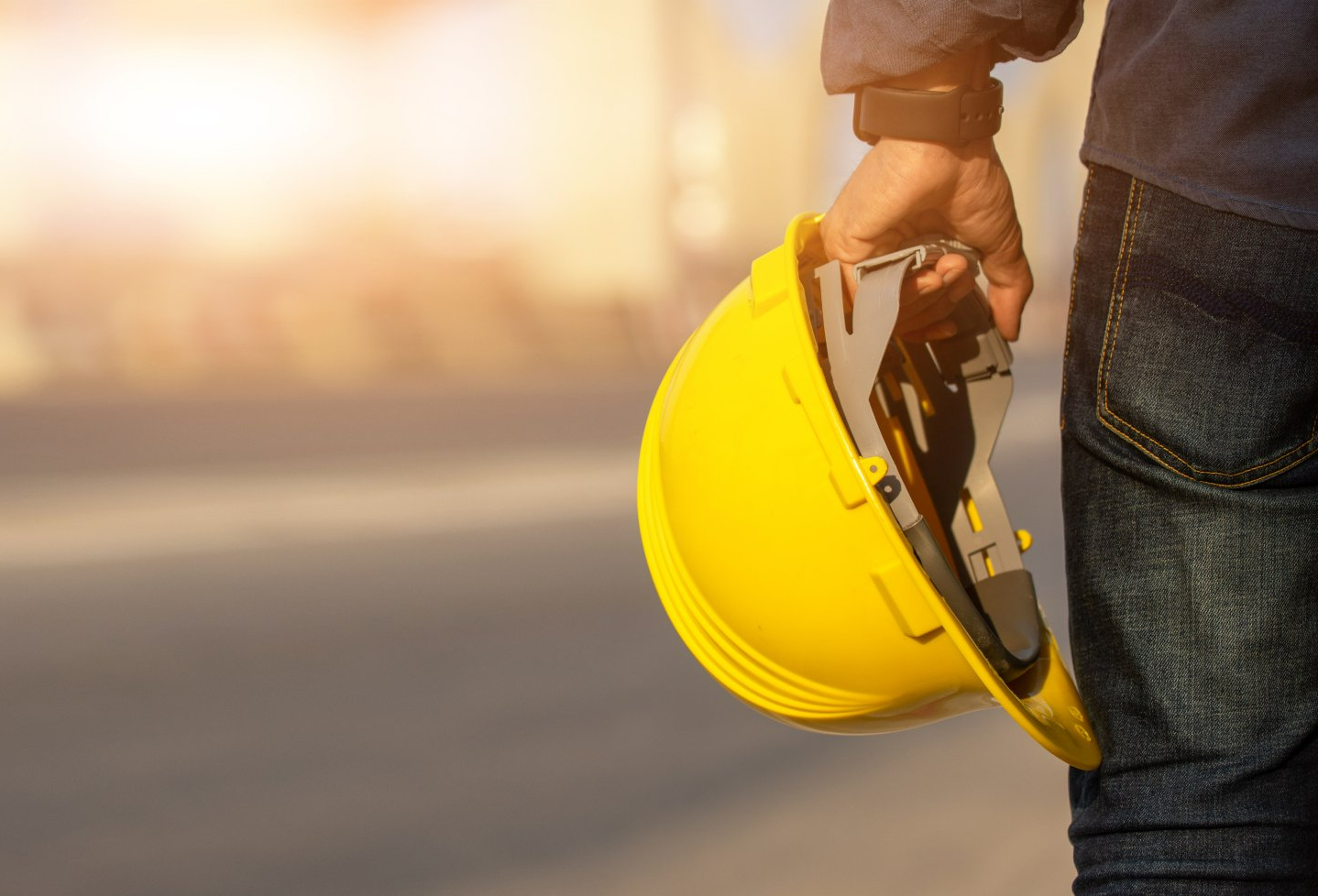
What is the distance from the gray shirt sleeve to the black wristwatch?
0.02 meters

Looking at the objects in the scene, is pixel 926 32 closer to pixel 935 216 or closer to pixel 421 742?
pixel 935 216

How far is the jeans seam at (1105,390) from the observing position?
2.57ft

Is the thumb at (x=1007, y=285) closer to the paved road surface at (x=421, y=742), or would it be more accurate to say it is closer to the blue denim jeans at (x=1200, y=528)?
the blue denim jeans at (x=1200, y=528)

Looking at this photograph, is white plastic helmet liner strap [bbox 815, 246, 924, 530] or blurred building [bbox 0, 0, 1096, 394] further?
blurred building [bbox 0, 0, 1096, 394]

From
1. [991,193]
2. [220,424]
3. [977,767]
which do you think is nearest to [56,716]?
[977,767]

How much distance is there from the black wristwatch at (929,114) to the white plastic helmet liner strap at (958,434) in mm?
90

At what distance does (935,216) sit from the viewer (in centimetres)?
100

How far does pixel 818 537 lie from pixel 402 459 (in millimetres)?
3374

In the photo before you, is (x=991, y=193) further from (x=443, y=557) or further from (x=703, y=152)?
(x=703, y=152)

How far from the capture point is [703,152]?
7449 mm

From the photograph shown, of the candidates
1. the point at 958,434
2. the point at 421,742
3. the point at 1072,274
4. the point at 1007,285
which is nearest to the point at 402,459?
the point at 421,742

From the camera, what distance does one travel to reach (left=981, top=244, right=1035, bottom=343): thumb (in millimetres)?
1050

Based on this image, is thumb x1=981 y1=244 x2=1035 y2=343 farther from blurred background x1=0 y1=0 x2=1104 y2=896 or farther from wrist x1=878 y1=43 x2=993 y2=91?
blurred background x1=0 y1=0 x2=1104 y2=896

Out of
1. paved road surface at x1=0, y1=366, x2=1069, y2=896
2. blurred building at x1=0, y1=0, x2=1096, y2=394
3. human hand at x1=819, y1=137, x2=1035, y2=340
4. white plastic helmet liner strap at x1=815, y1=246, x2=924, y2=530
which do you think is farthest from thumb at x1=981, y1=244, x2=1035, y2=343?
blurred building at x1=0, y1=0, x2=1096, y2=394
